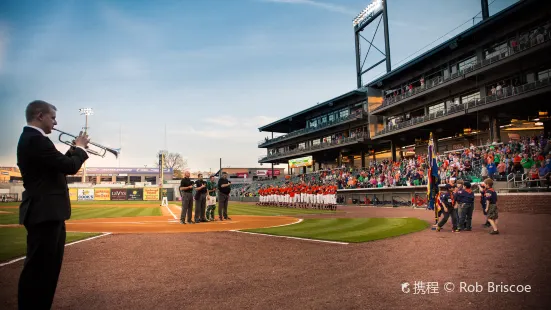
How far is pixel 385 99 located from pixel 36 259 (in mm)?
45209

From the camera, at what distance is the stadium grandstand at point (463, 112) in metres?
21.3

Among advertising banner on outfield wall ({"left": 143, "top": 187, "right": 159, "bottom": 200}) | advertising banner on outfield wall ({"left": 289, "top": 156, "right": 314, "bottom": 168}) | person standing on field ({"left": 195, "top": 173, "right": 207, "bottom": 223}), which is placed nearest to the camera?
person standing on field ({"left": 195, "top": 173, "right": 207, "bottom": 223})

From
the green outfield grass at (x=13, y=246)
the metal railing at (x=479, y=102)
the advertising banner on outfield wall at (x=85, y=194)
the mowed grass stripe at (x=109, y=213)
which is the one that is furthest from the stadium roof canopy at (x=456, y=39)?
the advertising banner on outfield wall at (x=85, y=194)

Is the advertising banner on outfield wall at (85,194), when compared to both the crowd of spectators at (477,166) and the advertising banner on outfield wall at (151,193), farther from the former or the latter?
the crowd of spectators at (477,166)

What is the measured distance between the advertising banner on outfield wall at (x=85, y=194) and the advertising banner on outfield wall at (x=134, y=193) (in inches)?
234

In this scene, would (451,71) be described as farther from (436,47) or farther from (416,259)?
(416,259)

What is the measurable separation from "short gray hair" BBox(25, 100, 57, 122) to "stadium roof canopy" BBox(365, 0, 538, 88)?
1062 inches

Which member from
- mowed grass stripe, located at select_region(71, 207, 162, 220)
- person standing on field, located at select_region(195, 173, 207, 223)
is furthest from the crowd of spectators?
mowed grass stripe, located at select_region(71, 207, 162, 220)

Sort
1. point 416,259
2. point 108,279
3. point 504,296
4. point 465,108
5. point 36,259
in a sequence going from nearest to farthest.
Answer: point 36,259
point 504,296
point 108,279
point 416,259
point 465,108

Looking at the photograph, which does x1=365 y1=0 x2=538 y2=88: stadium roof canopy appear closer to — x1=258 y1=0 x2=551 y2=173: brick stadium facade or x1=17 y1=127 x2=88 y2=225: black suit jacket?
x1=258 y1=0 x2=551 y2=173: brick stadium facade

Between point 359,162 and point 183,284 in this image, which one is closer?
point 183,284

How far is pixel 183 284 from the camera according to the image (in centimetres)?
495

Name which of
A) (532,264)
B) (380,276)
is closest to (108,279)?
(380,276)

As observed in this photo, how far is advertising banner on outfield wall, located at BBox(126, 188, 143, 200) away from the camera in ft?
191
